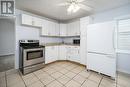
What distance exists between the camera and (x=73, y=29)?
3.89 meters

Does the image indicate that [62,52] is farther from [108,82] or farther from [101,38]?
[108,82]

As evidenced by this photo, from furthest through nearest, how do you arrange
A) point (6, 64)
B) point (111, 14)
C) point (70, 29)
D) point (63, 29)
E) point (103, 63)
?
point (63, 29)
point (70, 29)
point (6, 64)
point (111, 14)
point (103, 63)

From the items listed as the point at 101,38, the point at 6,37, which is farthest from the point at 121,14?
the point at 6,37

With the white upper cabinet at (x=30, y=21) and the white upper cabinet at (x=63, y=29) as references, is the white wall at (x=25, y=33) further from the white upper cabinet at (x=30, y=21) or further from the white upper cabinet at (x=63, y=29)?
the white upper cabinet at (x=63, y=29)

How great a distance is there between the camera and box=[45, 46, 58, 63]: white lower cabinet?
3219 mm

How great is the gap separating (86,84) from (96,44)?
1290 mm

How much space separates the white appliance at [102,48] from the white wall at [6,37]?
4.92 meters

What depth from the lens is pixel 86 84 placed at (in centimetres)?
190

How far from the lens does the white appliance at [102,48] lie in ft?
6.89

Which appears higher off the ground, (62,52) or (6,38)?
(6,38)

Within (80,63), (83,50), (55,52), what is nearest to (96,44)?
(83,50)

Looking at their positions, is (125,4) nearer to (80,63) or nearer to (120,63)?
(120,63)

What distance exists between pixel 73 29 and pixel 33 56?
7.95 ft

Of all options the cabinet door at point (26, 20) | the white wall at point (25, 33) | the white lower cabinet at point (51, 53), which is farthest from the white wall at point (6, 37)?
the white lower cabinet at point (51, 53)
